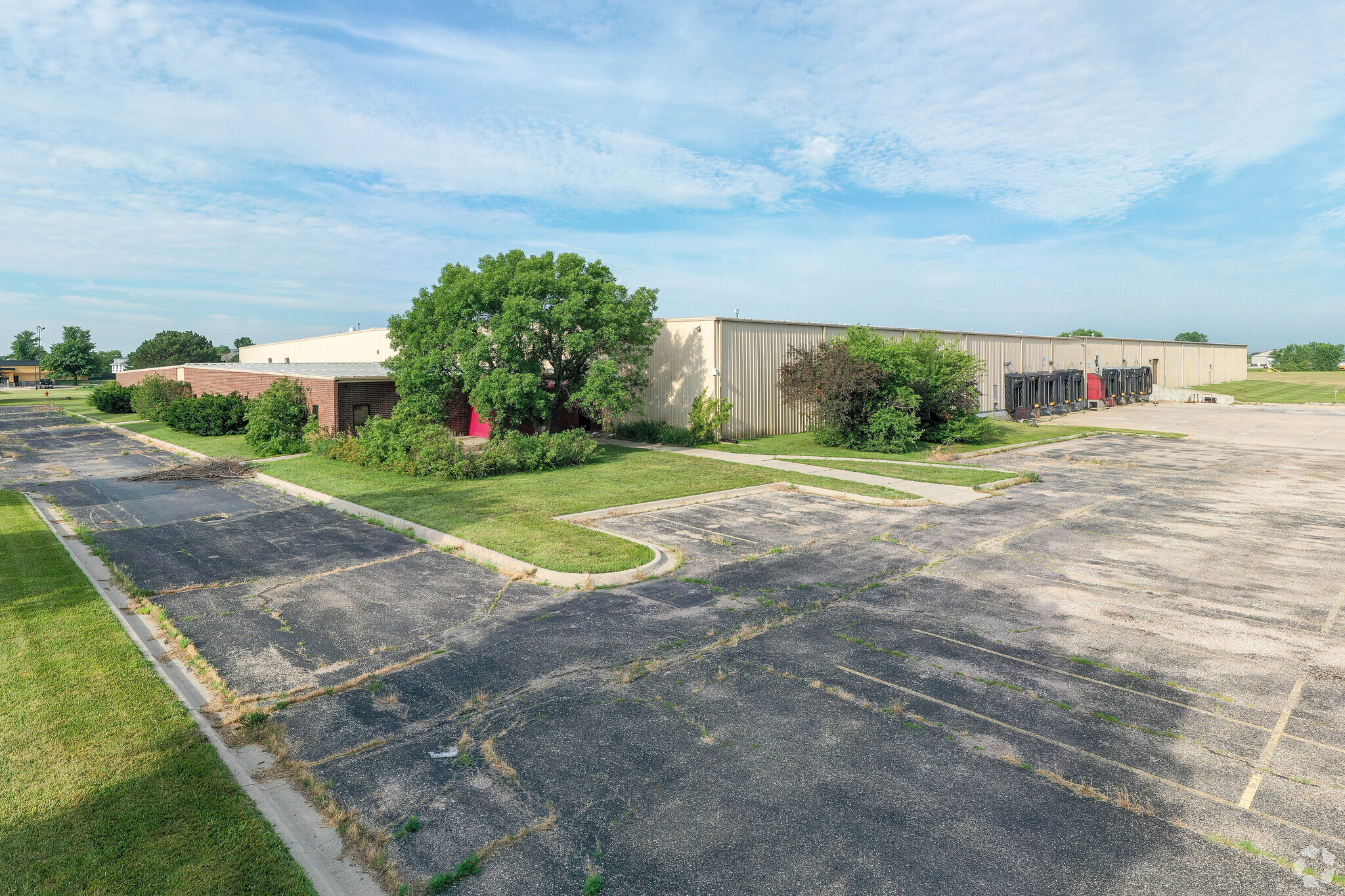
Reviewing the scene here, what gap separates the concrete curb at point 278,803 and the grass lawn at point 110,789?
9 centimetres

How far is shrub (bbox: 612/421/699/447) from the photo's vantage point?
87.6 feet

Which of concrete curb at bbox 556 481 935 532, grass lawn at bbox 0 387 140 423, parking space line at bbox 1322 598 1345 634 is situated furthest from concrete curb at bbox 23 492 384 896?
grass lawn at bbox 0 387 140 423

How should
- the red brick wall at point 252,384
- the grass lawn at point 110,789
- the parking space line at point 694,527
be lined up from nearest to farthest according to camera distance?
the grass lawn at point 110,789, the parking space line at point 694,527, the red brick wall at point 252,384

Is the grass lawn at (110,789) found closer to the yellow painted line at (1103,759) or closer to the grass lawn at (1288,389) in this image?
the yellow painted line at (1103,759)

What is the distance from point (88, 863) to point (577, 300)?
64.3 ft

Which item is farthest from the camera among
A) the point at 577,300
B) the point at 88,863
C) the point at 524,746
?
the point at 577,300

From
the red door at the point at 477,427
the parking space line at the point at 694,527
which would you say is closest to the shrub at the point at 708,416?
the red door at the point at 477,427

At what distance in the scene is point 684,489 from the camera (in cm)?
1759

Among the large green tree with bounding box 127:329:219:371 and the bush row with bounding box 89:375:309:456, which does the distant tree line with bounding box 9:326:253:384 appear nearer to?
the large green tree with bounding box 127:329:219:371

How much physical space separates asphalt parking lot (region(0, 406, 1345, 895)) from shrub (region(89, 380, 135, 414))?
44.8m

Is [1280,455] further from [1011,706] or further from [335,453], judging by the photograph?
[335,453]

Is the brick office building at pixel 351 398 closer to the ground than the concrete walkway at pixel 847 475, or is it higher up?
higher up

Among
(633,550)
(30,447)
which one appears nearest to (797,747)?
(633,550)

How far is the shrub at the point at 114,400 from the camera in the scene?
48625mm
